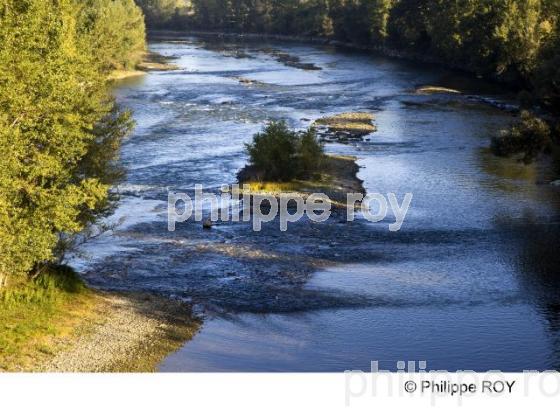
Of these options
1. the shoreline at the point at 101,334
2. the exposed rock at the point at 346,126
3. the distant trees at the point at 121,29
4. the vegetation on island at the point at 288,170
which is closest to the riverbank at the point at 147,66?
the distant trees at the point at 121,29

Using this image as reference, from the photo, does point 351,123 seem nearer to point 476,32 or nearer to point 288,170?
point 288,170

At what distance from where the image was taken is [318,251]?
42.6 m

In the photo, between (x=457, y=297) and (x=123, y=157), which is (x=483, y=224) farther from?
(x=123, y=157)

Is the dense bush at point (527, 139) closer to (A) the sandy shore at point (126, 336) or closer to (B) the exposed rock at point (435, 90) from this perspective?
(A) the sandy shore at point (126, 336)

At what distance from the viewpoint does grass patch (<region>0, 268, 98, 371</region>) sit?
27.2m

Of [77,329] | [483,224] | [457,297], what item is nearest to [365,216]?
[483,224]

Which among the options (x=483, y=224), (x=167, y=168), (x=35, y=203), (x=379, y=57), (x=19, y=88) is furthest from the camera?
(x=379, y=57)

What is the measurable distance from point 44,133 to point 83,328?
24.8 feet

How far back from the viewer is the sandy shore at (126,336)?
91.4ft

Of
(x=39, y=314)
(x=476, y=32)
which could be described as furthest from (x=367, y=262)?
(x=476, y=32)

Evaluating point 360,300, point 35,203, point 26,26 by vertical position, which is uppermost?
point 26,26

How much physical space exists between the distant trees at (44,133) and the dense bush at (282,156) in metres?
23.6

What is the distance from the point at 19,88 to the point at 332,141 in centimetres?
4656

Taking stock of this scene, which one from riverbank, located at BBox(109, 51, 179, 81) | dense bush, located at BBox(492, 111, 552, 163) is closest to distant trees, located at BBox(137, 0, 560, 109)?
dense bush, located at BBox(492, 111, 552, 163)
